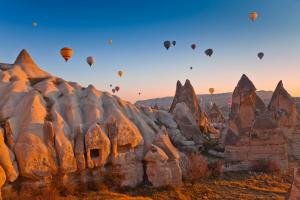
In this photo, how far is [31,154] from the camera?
1648 cm

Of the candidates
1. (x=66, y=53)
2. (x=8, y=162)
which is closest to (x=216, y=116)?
(x=66, y=53)

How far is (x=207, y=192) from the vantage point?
64.5 feet

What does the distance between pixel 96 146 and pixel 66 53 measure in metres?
12.1

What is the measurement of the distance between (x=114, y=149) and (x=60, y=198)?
4.63 meters

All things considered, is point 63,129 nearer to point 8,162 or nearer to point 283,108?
point 8,162

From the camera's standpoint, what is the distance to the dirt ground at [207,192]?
16375 millimetres

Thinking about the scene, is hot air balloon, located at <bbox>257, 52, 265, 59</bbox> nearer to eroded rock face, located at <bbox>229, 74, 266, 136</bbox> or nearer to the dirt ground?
eroded rock face, located at <bbox>229, 74, 266, 136</bbox>

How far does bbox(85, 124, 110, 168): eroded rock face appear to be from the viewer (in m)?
18.5

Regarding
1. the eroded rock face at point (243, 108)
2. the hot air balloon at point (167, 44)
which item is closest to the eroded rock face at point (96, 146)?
the eroded rock face at point (243, 108)

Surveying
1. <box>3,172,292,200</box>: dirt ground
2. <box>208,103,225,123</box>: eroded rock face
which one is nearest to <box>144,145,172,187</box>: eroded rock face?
<box>3,172,292,200</box>: dirt ground

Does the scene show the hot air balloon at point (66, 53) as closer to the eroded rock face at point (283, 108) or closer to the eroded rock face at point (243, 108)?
the eroded rock face at point (243, 108)

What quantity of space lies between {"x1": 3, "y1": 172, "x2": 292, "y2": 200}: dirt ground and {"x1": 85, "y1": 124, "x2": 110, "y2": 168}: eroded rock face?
1.57 metres

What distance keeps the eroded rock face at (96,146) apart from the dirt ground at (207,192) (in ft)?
5.15

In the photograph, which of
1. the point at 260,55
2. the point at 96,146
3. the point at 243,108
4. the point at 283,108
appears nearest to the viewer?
the point at 96,146
